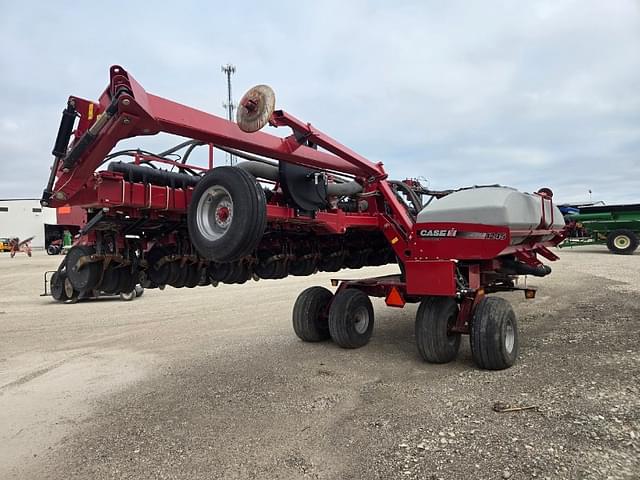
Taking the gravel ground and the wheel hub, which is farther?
the wheel hub

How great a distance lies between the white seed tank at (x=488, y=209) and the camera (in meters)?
4.81

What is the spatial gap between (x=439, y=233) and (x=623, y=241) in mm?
18694

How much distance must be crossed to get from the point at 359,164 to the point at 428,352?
6.91ft

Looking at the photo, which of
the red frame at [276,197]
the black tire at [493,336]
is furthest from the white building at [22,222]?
the black tire at [493,336]

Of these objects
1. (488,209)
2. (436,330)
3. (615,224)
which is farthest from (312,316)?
(615,224)

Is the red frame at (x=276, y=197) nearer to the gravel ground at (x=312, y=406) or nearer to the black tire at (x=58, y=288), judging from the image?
the gravel ground at (x=312, y=406)

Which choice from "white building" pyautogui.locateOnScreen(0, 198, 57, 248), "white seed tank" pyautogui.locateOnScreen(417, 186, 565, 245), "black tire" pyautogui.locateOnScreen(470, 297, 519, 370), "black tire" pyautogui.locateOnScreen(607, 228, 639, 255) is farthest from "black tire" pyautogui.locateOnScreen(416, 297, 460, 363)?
"white building" pyautogui.locateOnScreen(0, 198, 57, 248)

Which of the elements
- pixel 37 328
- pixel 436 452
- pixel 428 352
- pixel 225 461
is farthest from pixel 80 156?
pixel 37 328

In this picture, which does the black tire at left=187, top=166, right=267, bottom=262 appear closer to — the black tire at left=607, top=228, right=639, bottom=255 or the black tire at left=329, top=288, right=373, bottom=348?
the black tire at left=329, top=288, right=373, bottom=348

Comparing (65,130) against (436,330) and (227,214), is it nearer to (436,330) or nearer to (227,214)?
(227,214)

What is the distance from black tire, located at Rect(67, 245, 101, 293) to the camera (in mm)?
3965

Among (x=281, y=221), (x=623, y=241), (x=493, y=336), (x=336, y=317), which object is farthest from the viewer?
Result: (x=623, y=241)

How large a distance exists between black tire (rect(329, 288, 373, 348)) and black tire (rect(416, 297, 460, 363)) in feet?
3.21

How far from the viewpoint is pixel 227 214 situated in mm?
3643
